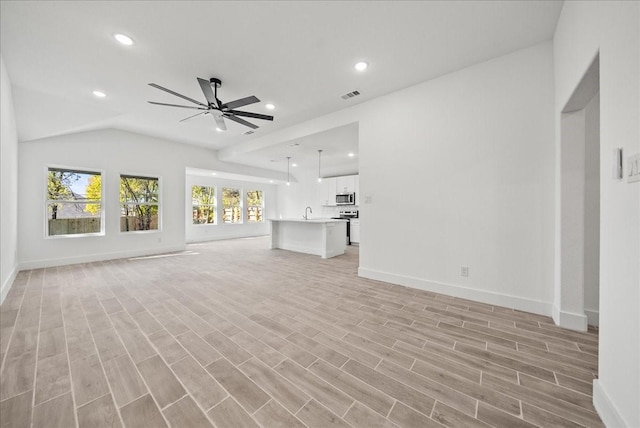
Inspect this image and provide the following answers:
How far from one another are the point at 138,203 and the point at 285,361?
20.3 feet

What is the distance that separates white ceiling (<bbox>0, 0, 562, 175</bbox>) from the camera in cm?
214

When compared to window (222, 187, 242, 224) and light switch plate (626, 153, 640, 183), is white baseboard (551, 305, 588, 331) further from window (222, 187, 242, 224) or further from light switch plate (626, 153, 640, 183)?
window (222, 187, 242, 224)

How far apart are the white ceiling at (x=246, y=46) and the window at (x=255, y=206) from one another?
6471 mm

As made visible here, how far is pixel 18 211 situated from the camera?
4387mm

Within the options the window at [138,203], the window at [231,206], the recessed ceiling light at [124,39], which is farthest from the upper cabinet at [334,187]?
the recessed ceiling light at [124,39]

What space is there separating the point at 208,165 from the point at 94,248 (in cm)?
339

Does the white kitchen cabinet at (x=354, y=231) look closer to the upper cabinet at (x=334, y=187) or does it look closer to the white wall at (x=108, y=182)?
the upper cabinet at (x=334, y=187)

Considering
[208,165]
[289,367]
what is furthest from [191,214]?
[289,367]

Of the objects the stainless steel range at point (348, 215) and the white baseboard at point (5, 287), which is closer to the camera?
the white baseboard at point (5, 287)

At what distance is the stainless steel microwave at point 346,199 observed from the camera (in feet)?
27.8

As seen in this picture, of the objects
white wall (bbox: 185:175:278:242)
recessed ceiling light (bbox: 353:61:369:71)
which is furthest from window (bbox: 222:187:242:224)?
recessed ceiling light (bbox: 353:61:369:71)

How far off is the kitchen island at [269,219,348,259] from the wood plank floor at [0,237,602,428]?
2645 millimetres

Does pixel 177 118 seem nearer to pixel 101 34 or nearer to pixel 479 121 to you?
pixel 101 34

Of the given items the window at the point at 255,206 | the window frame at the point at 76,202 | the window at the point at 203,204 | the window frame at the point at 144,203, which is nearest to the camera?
the window frame at the point at 76,202
